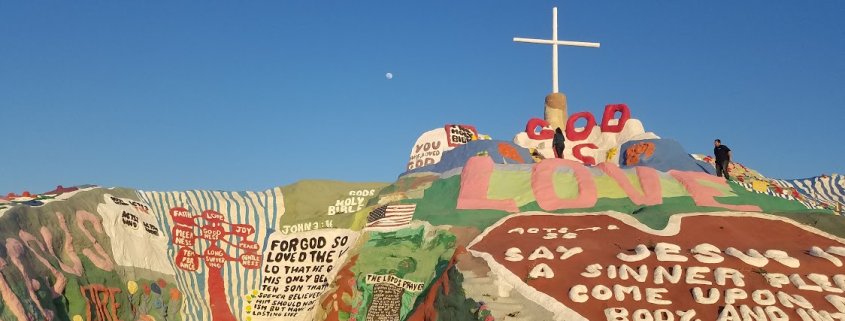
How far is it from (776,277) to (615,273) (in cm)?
255

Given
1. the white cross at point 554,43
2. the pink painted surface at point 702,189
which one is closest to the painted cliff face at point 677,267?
the pink painted surface at point 702,189

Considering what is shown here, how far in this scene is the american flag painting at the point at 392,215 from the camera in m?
17.9

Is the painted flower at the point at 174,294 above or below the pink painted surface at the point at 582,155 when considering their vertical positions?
below

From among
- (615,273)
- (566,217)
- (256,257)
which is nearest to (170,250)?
(256,257)

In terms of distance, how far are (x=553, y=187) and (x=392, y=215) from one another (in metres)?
4.01

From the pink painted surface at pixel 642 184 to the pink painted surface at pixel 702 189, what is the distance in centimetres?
65

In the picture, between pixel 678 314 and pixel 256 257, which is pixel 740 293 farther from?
pixel 256 257

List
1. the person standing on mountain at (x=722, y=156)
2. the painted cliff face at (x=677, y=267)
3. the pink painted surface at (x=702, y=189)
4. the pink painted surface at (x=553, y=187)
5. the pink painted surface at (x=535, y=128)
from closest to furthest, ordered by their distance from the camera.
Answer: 1. the painted cliff face at (x=677, y=267)
2. the pink painted surface at (x=702, y=189)
3. the pink painted surface at (x=553, y=187)
4. the person standing on mountain at (x=722, y=156)
5. the pink painted surface at (x=535, y=128)

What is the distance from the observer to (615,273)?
13203 millimetres

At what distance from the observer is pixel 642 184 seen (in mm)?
19141

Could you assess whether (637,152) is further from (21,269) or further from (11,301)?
(11,301)

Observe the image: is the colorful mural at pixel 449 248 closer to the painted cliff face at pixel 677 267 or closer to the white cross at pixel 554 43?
the painted cliff face at pixel 677 267

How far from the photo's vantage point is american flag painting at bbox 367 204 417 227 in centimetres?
1794

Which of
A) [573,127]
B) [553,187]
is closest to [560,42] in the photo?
[573,127]
